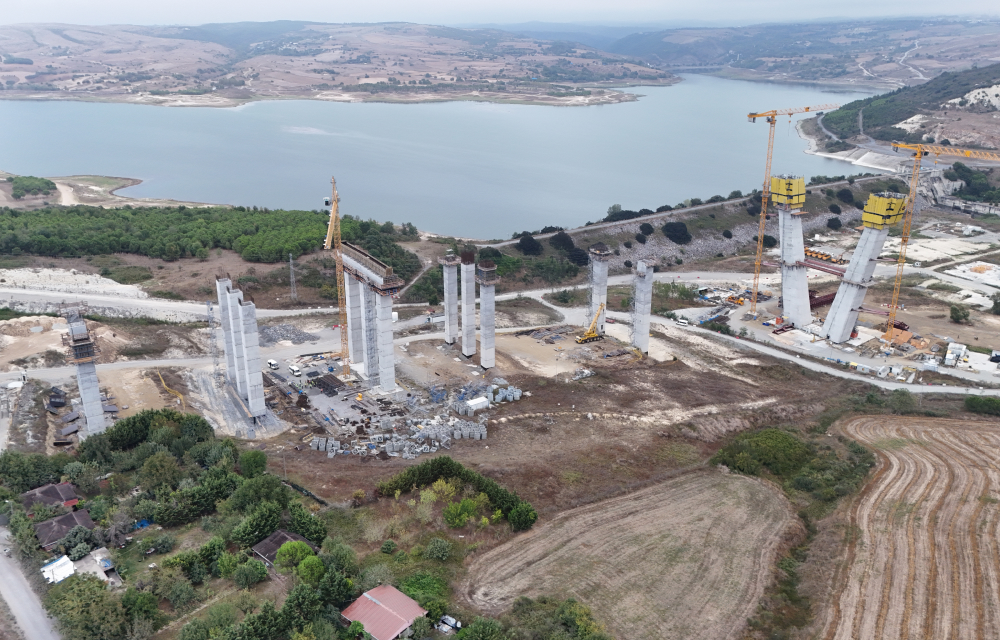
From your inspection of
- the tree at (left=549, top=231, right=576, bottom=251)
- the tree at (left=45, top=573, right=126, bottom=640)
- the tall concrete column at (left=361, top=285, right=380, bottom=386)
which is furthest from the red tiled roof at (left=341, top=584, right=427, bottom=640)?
the tree at (left=549, top=231, right=576, bottom=251)

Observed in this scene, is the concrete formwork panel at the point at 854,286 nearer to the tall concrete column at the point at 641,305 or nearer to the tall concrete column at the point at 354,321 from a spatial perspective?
the tall concrete column at the point at 641,305

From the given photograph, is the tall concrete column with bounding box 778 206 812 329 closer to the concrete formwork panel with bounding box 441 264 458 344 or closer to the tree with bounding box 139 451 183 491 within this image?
the concrete formwork panel with bounding box 441 264 458 344

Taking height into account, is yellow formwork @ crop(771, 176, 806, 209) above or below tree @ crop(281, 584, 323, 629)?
above

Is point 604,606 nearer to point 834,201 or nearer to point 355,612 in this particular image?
point 355,612

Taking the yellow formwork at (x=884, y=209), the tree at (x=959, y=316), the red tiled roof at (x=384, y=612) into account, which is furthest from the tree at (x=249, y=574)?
the tree at (x=959, y=316)

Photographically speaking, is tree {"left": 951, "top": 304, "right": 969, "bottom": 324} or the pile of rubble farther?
tree {"left": 951, "top": 304, "right": 969, "bottom": 324}

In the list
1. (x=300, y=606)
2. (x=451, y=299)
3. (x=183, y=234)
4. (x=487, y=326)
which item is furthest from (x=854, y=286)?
(x=183, y=234)

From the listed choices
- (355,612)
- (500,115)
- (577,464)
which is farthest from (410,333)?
(500,115)
